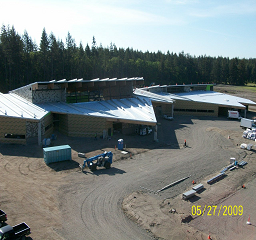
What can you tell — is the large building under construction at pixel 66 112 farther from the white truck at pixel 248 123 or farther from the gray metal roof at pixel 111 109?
the white truck at pixel 248 123

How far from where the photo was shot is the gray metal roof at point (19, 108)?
108ft

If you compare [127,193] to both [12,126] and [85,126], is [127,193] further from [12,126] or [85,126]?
[12,126]

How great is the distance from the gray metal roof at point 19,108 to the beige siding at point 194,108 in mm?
34094

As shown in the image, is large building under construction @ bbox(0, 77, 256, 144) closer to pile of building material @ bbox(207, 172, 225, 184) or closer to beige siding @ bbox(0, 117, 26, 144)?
beige siding @ bbox(0, 117, 26, 144)

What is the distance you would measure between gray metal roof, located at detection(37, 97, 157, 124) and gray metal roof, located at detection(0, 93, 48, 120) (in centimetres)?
186

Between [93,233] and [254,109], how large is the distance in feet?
212

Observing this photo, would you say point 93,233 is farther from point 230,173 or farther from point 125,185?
point 230,173

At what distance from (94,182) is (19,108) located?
19.4 meters

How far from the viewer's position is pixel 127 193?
2169 centimetres

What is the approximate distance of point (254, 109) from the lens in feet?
224

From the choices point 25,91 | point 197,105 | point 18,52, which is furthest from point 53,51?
point 197,105

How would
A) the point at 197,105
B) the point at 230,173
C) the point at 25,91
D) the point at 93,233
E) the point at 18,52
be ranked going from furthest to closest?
the point at 18,52, the point at 197,105, the point at 25,91, the point at 230,173, the point at 93,233

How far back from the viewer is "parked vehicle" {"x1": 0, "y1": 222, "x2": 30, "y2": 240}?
14156mm

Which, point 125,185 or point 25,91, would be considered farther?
point 25,91
